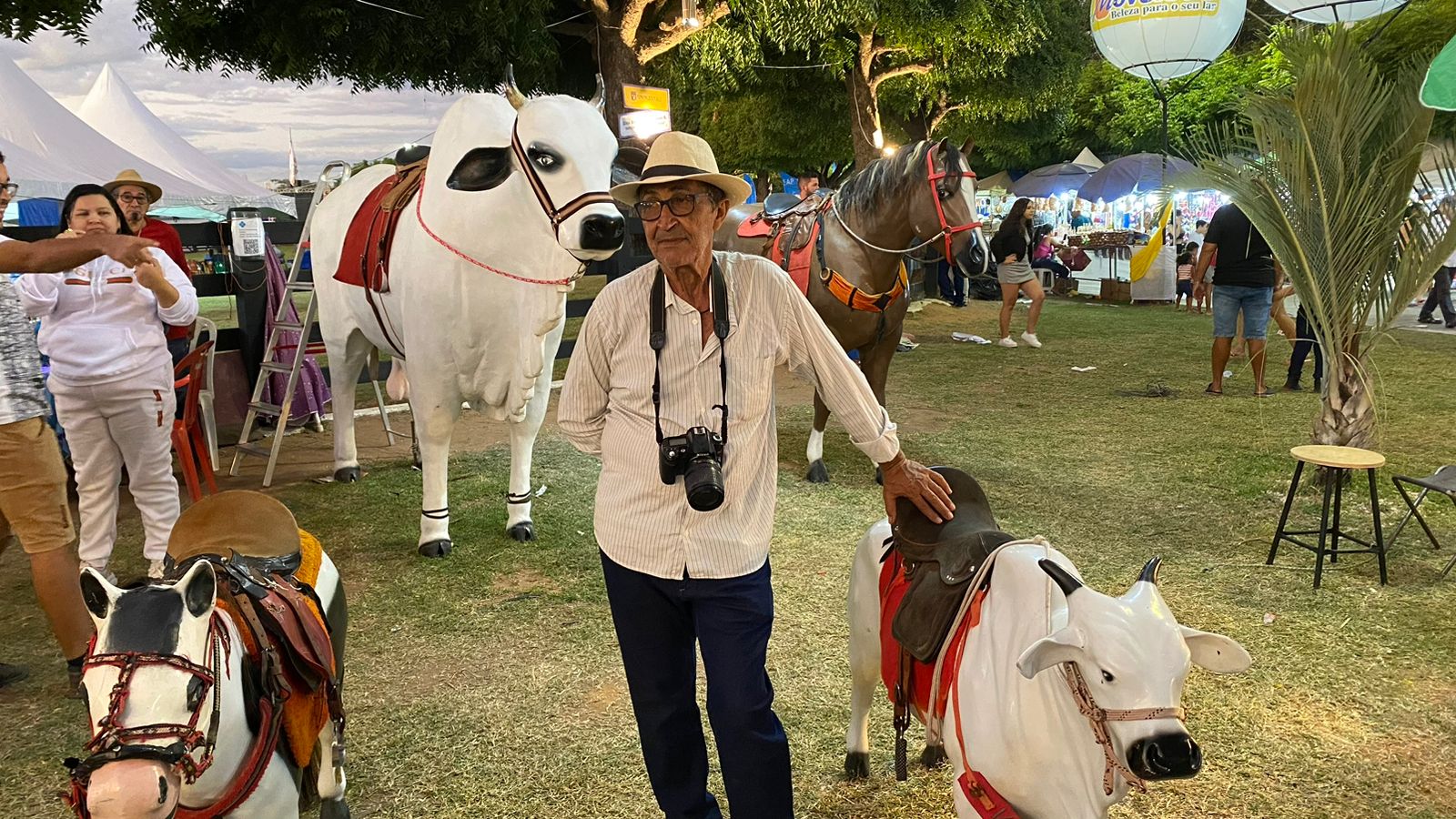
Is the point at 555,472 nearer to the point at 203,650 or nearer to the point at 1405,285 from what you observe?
the point at 203,650

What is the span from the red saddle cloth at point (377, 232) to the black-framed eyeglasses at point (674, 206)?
2782 mm

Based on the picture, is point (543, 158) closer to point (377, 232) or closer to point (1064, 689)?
point (377, 232)

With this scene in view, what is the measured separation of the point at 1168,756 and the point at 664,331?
128 centimetres

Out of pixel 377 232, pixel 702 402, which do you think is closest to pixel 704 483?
pixel 702 402

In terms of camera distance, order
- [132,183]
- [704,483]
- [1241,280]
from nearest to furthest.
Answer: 1. [704,483]
2. [132,183]
3. [1241,280]

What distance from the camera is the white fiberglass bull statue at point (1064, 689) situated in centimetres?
149

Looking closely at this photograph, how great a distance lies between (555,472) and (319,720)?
399 cm

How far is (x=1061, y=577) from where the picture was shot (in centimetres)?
166

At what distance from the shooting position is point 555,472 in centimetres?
598

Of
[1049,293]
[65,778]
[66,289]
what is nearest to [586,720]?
[65,778]

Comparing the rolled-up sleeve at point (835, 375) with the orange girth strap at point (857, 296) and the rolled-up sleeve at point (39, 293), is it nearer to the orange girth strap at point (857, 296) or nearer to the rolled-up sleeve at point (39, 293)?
the rolled-up sleeve at point (39, 293)

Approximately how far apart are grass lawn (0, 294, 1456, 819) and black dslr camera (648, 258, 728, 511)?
1209 millimetres

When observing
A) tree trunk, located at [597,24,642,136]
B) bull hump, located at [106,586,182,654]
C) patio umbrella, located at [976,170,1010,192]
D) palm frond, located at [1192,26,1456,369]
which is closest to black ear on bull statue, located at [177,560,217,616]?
bull hump, located at [106,586,182,654]

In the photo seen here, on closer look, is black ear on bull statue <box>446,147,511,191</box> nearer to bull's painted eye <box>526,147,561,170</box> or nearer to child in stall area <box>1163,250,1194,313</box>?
bull's painted eye <box>526,147,561,170</box>
